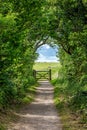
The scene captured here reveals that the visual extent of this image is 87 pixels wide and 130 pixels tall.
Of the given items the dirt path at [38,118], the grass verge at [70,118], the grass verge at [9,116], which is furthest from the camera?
the grass verge at [9,116]

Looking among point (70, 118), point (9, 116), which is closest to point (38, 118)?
point (9, 116)

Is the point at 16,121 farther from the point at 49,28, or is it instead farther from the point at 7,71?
the point at 49,28

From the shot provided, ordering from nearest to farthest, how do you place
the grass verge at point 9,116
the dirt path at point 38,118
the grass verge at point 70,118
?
the grass verge at point 70,118
the dirt path at point 38,118
the grass verge at point 9,116

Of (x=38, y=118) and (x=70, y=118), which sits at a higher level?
(x=70, y=118)

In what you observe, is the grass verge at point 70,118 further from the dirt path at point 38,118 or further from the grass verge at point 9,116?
the grass verge at point 9,116

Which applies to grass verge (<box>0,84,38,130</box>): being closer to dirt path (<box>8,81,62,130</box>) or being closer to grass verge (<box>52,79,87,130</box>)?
dirt path (<box>8,81,62,130</box>)

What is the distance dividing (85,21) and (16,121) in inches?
300

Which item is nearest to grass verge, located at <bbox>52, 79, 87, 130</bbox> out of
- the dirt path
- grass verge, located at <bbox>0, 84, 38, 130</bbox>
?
the dirt path

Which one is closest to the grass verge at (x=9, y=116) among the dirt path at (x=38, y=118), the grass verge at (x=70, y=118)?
the dirt path at (x=38, y=118)

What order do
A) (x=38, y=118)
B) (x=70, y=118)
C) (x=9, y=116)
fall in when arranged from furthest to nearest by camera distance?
(x=38, y=118) → (x=9, y=116) → (x=70, y=118)

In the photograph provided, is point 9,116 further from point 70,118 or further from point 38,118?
point 70,118

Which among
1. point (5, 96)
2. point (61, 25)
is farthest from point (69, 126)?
point (61, 25)

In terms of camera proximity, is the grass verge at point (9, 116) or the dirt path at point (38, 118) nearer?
the dirt path at point (38, 118)

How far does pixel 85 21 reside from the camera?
24.9 m
